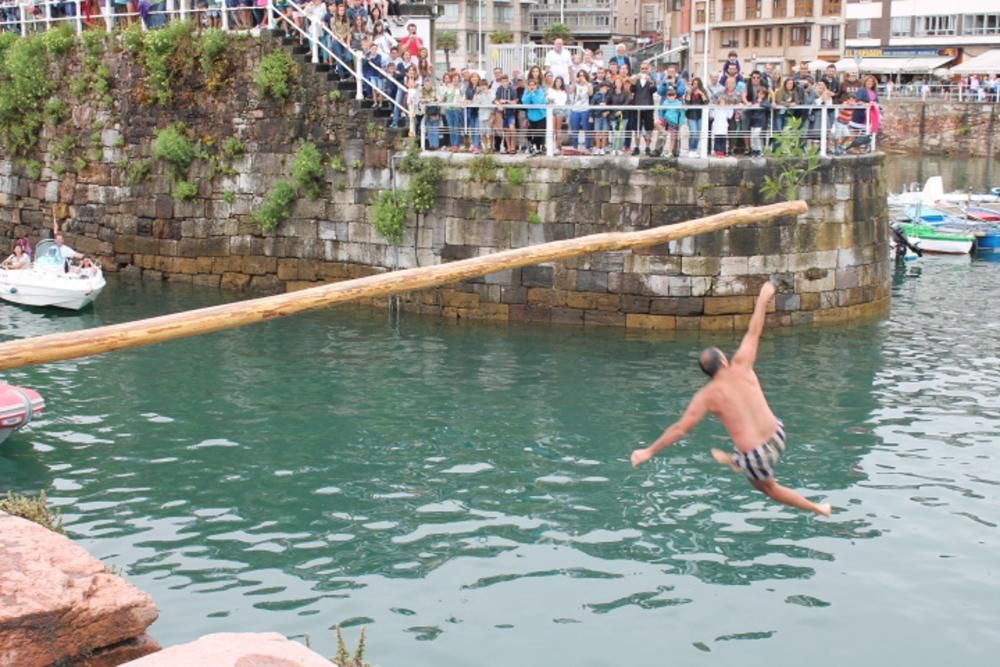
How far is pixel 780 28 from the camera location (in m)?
78.2

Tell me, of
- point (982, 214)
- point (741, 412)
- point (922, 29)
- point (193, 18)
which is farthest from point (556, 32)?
point (741, 412)

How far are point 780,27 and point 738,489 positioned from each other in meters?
67.1

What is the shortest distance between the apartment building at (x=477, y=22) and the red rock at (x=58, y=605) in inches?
2731

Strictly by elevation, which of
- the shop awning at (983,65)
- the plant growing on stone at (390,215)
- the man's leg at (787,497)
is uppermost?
the shop awning at (983,65)

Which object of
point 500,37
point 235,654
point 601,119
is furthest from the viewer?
point 500,37

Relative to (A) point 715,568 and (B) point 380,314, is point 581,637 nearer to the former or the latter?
(A) point 715,568

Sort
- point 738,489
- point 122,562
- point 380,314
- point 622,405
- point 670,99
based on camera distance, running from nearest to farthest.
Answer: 1. point 122,562
2. point 738,489
3. point 622,405
4. point 670,99
5. point 380,314

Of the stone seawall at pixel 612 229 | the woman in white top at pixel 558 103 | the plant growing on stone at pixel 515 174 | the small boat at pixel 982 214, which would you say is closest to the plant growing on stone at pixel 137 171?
the stone seawall at pixel 612 229

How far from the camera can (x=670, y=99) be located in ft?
75.1

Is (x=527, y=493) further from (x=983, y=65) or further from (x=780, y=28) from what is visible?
(x=780, y=28)

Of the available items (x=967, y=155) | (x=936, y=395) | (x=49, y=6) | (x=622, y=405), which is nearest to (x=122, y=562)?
(x=622, y=405)

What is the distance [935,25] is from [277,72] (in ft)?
205

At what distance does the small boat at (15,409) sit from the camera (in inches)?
631

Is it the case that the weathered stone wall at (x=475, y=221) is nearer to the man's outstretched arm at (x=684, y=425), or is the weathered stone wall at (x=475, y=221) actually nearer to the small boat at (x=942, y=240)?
the small boat at (x=942, y=240)
